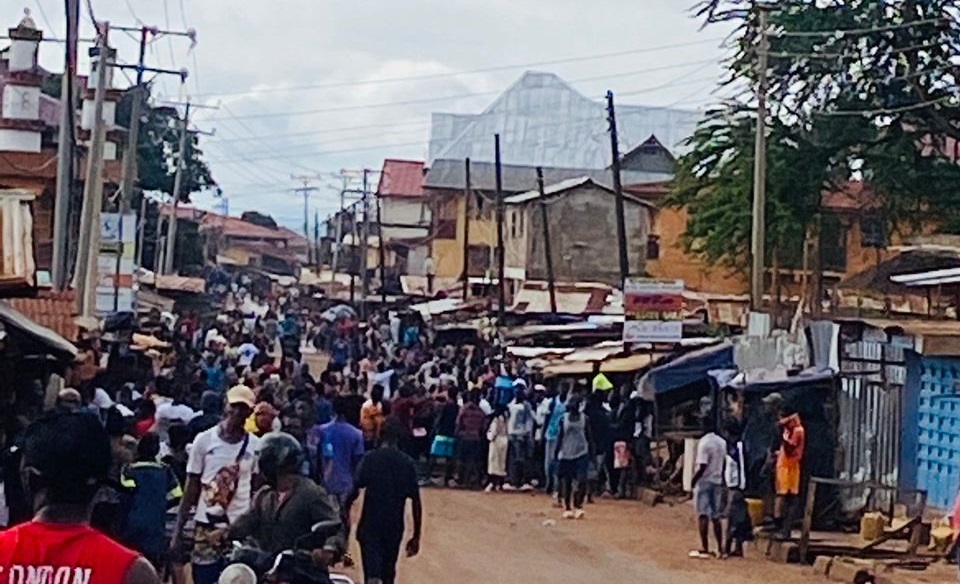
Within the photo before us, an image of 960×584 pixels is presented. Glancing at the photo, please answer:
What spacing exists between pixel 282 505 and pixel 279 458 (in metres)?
0.23

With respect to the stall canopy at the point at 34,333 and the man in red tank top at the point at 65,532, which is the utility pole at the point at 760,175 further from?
the man in red tank top at the point at 65,532

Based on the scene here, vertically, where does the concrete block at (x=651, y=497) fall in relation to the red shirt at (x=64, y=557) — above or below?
below

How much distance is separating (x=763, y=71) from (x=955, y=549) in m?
17.8

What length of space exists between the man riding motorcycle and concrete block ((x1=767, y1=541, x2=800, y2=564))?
11.3 m

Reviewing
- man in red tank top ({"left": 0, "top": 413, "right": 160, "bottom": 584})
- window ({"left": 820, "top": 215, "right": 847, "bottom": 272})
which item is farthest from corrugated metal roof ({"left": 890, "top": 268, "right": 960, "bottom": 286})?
window ({"left": 820, "top": 215, "right": 847, "bottom": 272})

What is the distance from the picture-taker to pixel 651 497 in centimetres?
2656

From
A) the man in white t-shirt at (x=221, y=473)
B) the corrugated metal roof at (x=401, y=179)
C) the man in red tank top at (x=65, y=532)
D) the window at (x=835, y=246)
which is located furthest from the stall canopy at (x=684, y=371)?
the corrugated metal roof at (x=401, y=179)

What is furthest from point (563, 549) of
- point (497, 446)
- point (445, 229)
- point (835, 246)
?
point (445, 229)

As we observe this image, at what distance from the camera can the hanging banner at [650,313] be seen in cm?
2794

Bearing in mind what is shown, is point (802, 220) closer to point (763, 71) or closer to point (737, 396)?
point (763, 71)

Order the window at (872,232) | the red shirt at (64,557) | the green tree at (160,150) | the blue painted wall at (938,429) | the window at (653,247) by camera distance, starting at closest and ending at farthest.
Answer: the red shirt at (64,557)
the blue painted wall at (938,429)
the window at (872,232)
the window at (653,247)
the green tree at (160,150)

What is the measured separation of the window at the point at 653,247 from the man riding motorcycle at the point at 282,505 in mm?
59738

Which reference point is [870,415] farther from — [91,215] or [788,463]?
[91,215]

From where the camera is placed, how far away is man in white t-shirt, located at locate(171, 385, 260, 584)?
1116 centimetres
